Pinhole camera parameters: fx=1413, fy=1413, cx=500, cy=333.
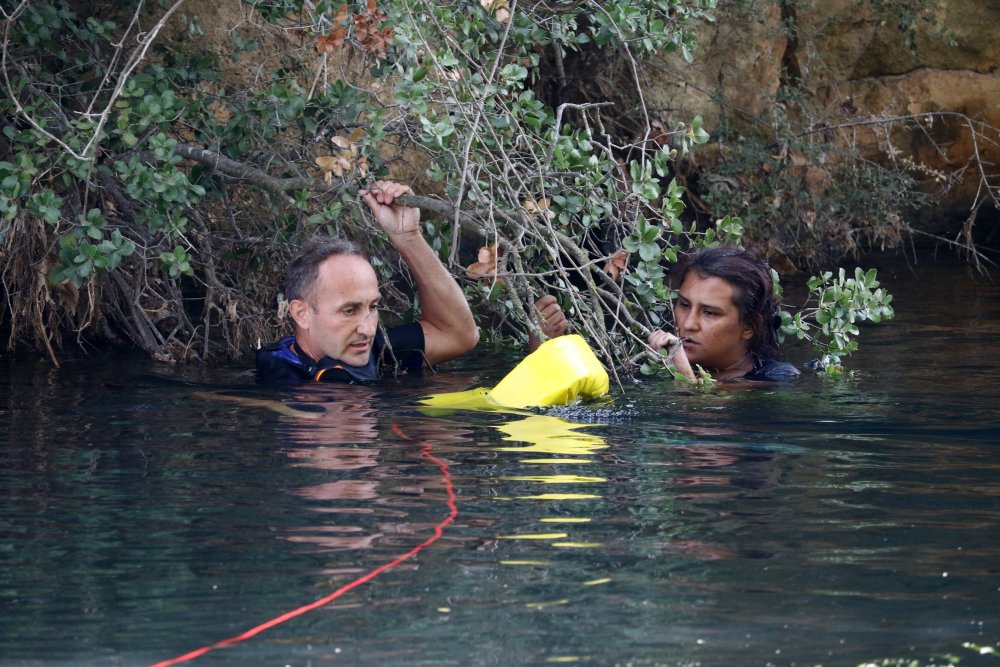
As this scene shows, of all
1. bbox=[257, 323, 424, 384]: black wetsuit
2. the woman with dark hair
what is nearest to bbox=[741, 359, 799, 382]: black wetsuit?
the woman with dark hair

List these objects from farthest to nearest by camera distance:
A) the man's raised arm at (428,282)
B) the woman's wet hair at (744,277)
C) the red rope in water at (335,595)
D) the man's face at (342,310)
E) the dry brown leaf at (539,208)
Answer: the woman's wet hair at (744,277)
the man's face at (342,310)
the man's raised arm at (428,282)
the dry brown leaf at (539,208)
the red rope in water at (335,595)

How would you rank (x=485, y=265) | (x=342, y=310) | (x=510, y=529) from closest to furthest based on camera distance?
1. (x=510, y=529)
2. (x=485, y=265)
3. (x=342, y=310)

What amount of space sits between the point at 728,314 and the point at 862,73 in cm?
666

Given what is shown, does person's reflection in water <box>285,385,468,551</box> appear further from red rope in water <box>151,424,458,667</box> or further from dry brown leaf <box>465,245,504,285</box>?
dry brown leaf <box>465,245,504,285</box>

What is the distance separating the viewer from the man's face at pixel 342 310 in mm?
6074

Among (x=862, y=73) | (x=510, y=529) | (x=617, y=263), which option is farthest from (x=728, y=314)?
(x=862, y=73)

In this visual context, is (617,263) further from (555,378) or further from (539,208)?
(555,378)

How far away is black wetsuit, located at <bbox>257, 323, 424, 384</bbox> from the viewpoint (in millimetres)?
6145

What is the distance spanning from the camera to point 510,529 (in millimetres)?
3674

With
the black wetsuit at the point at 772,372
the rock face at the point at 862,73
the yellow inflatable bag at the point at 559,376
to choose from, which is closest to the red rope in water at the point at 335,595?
the yellow inflatable bag at the point at 559,376

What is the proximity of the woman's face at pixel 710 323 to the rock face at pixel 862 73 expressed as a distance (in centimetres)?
435

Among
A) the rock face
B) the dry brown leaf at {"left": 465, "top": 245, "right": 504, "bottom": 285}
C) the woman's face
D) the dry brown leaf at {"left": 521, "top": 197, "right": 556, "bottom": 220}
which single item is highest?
the rock face

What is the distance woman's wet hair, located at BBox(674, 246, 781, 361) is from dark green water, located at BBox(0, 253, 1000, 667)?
0.50m

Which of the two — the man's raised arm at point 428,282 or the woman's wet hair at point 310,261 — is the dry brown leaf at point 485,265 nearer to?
the man's raised arm at point 428,282
